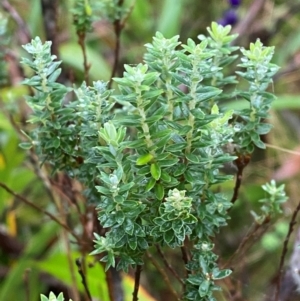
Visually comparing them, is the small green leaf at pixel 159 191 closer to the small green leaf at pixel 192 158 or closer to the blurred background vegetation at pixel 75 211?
the small green leaf at pixel 192 158

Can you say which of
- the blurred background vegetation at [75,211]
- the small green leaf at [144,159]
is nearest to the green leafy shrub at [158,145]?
the small green leaf at [144,159]

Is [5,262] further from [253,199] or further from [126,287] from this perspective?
[253,199]

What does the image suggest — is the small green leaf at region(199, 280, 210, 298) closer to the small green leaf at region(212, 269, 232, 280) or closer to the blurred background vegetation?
the small green leaf at region(212, 269, 232, 280)

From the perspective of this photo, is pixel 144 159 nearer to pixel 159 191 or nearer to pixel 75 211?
pixel 159 191

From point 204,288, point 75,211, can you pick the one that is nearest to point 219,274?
point 204,288

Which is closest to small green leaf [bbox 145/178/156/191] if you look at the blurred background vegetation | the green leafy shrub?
the green leafy shrub


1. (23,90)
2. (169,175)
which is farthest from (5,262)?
(169,175)
